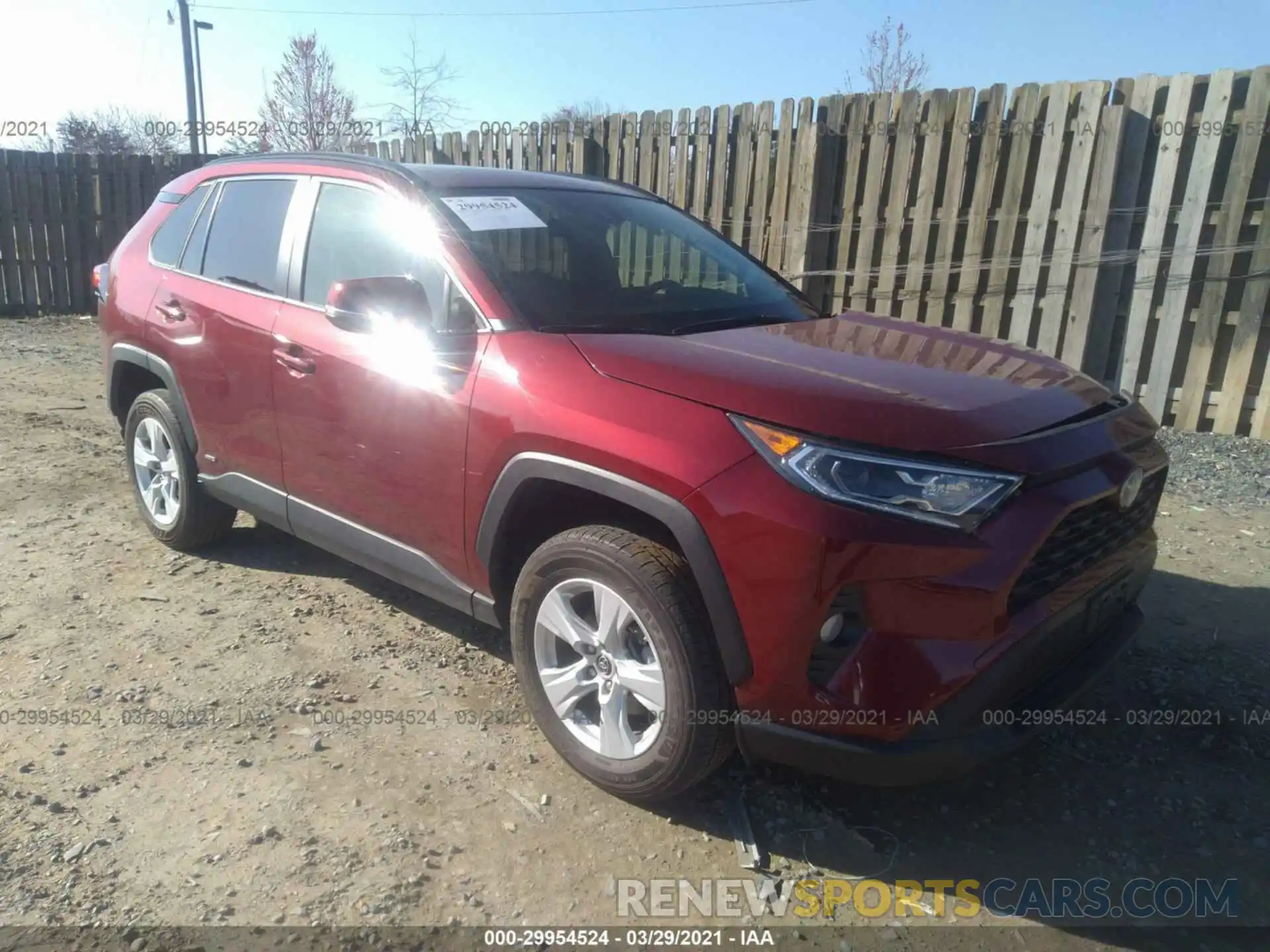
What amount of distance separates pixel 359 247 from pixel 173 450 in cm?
163

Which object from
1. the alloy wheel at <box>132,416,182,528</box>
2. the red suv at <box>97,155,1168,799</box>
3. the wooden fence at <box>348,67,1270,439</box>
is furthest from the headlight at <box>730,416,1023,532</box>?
the wooden fence at <box>348,67,1270,439</box>

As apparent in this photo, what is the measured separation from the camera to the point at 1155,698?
134 inches

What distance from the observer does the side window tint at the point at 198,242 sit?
4.24 meters

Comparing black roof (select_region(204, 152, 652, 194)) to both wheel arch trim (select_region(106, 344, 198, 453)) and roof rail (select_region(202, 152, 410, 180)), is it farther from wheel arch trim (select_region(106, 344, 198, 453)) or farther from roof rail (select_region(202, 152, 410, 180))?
wheel arch trim (select_region(106, 344, 198, 453))

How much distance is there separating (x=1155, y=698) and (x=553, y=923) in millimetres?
2390

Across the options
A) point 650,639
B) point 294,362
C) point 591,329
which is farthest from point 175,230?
point 650,639

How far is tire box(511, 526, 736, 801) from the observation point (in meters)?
2.48

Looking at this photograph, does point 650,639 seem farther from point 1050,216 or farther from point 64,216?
point 64,216

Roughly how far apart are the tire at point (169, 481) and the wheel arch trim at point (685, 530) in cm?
242

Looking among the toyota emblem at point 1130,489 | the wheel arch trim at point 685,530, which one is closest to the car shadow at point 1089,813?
the toyota emblem at point 1130,489

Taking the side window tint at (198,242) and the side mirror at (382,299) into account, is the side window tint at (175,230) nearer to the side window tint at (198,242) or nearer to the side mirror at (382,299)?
the side window tint at (198,242)

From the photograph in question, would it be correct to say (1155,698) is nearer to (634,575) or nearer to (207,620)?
(634,575)

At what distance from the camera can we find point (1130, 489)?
266 cm

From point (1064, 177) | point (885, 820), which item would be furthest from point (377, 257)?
point (1064, 177)
